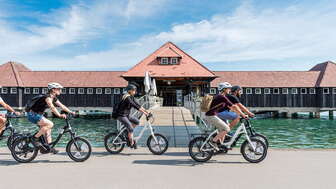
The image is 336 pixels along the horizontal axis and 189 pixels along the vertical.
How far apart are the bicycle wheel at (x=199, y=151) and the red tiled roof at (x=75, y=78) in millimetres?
32403

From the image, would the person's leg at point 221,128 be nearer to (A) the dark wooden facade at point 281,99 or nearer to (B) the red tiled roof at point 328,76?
(A) the dark wooden facade at point 281,99

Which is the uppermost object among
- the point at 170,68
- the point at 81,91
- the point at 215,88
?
the point at 170,68

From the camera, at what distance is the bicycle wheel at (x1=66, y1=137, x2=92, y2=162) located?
18.9ft

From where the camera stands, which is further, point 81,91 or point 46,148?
point 81,91

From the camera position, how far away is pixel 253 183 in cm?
429

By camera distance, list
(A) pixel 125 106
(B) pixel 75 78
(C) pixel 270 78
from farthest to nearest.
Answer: (B) pixel 75 78 → (C) pixel 270 78 → (A) pixel 125 106

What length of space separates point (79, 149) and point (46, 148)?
0.73 m

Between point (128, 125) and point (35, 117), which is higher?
point (35, 117)

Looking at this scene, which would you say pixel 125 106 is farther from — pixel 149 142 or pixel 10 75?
pixel 10 75

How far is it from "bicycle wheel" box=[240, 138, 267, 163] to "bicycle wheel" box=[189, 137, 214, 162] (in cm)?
73

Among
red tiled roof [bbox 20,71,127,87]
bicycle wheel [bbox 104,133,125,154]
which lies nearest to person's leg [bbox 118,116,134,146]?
bicycle wheel [bbox 104,133,125,154]

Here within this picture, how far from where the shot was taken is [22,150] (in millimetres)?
5680

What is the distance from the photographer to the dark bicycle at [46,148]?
223 inches

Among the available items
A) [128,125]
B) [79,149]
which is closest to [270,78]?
[128,125]
